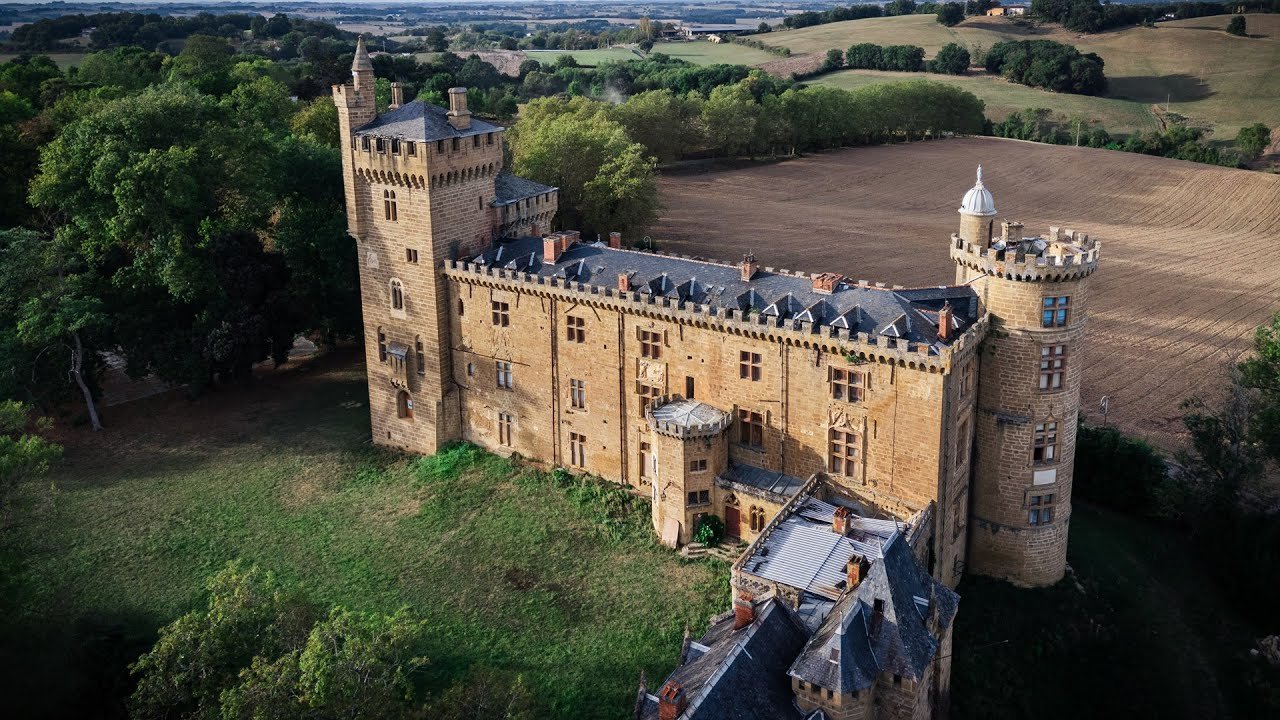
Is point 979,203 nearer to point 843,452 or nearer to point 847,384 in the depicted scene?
point 847,384

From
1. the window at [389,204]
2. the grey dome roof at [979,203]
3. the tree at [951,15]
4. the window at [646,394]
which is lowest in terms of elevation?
the window at [646,394]

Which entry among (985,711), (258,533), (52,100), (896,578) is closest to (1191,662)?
(985,711)

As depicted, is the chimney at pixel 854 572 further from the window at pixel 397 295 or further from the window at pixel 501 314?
the window at pixel 397 295

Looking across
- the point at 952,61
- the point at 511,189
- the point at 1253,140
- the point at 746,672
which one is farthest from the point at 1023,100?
the point at 746,672

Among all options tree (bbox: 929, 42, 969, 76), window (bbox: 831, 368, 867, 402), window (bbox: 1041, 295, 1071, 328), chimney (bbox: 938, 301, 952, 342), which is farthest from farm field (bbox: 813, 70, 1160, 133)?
window (bbox: 831, 368, 867, 402)

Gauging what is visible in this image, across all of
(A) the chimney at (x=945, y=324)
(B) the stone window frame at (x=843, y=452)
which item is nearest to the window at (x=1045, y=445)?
(A) the chimney at (x=945, y=324)

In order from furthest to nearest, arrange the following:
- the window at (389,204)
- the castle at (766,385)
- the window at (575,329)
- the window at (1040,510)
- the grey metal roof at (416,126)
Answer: the window at (389,204), the grey metal roof at (416,126), the window at (575,329), the window at (1040,510), the castle at (766,385)
